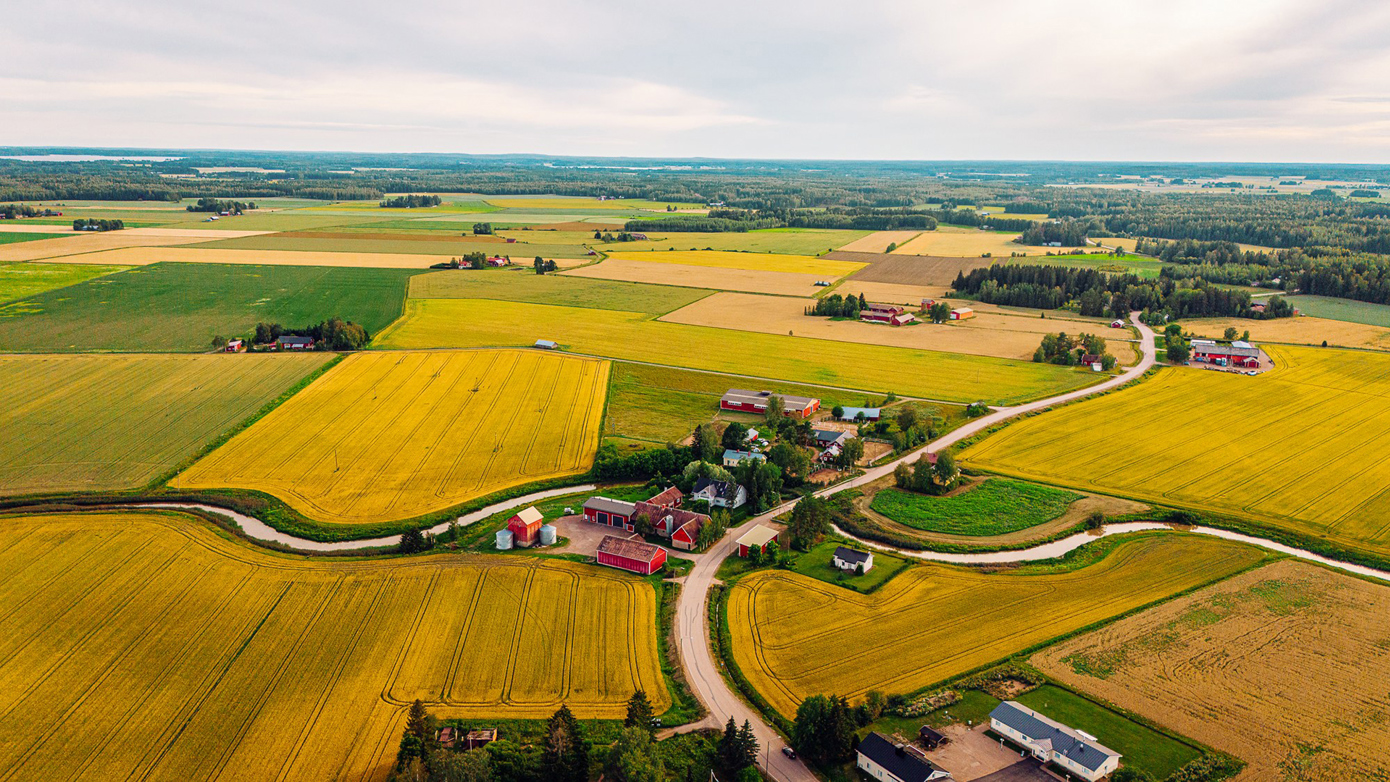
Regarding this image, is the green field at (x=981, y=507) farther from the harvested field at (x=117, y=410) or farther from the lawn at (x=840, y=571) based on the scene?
the harvested field at (x=117, y=410)

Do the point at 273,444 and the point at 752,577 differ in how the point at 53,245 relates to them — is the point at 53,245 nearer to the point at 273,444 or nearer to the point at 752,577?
the point at 273,444

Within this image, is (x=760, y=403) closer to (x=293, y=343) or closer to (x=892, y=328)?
(x=892, y=328)

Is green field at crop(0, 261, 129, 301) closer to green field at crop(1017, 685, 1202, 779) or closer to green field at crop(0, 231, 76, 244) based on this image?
green field at crop(0, 231, 76, 244)

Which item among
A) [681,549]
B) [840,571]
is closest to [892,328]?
[840,571]

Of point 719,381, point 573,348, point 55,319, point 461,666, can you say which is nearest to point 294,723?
point 461,666

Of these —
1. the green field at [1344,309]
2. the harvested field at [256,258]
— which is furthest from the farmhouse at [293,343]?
the green field at [1344,309]
